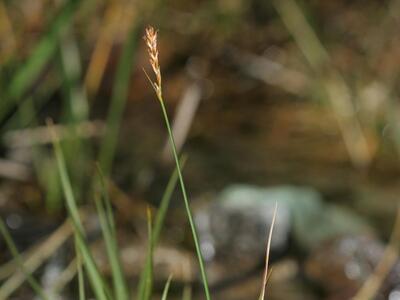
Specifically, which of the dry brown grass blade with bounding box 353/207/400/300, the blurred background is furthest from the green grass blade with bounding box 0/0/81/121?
the dry brown grass blade with bounding box 353/207/400/300

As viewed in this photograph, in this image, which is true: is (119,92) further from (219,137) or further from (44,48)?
(219,137)

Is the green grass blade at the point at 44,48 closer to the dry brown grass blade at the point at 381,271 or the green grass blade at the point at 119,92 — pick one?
the green grass blade at the point at 119,92

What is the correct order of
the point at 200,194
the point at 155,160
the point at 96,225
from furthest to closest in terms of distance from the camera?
the point at 155,160
the point at 200,194
the point at 96,225

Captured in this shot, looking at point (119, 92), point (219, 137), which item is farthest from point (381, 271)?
point (219, 137)

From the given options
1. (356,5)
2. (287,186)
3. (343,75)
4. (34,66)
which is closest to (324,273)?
(287,186)

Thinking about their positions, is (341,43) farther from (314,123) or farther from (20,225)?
(20,225)

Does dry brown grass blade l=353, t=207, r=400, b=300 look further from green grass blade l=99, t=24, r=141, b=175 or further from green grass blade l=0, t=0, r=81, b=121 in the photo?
green grass blade l=0, t=0, r=81, b=121

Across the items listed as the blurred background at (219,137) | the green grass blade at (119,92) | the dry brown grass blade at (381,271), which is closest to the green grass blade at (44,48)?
the blurred background at (219,137)
